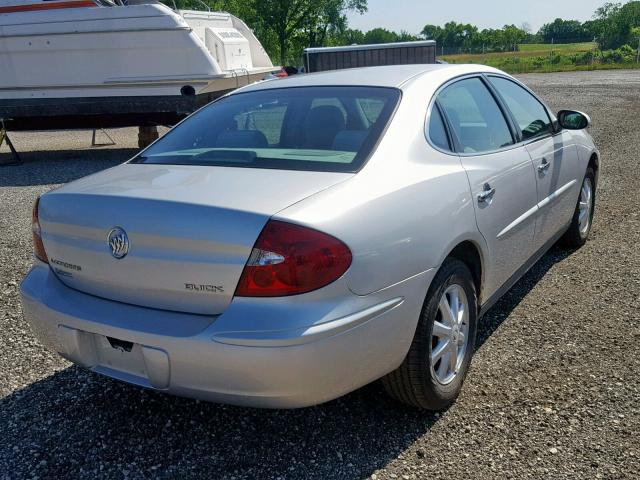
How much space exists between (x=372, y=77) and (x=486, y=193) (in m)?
0.88

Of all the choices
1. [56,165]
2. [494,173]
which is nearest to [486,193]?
[494,173]

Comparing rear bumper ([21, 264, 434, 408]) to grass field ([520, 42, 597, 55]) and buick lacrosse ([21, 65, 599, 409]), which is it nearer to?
buick lacrosse ([21, 65, 599, 409])

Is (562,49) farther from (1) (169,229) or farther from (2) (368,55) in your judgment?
(1) (169,229)

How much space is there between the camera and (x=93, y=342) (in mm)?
2471

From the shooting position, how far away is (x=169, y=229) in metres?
2.24

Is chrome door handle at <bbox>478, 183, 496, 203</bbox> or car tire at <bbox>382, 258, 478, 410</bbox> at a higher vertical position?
chrome door handle at <bbox>478, 183, 496, 203</bbox>

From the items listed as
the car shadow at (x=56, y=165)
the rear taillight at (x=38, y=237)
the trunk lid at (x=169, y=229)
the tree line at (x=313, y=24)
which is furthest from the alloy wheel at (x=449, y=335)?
the tree line at (x=313, y=24)

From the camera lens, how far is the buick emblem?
2.33m

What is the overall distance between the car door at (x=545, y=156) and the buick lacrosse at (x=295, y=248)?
0.48 meters

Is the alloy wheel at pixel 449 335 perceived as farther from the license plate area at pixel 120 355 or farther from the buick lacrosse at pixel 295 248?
the license plate area at pixel 120 355

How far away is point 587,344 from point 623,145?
8.01 m

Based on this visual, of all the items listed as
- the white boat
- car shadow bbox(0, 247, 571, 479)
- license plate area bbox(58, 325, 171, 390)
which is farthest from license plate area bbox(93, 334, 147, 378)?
the white boat

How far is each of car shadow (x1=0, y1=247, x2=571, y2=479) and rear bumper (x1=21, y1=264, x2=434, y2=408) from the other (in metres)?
0.40

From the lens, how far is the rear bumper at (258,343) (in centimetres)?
211
